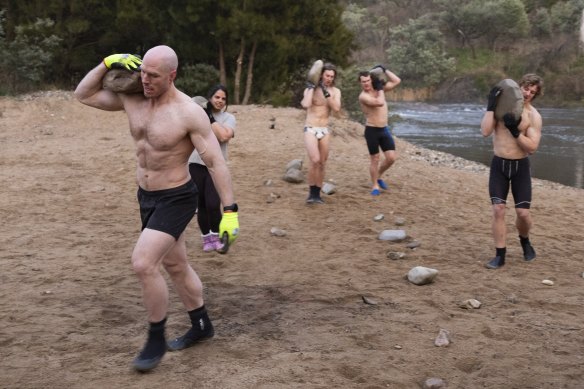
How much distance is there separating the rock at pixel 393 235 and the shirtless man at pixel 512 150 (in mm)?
1122

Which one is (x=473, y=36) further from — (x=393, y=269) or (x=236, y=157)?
(x=393, y=269)

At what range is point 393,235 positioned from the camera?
715 cm

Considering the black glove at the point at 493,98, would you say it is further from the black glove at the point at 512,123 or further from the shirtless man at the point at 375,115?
the shirtless man at the point at 375,115

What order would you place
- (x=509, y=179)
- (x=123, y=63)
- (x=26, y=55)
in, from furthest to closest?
(x=26, y=55), (x=509, y=179), (x=123, y=63)

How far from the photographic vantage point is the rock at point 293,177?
9914 mm

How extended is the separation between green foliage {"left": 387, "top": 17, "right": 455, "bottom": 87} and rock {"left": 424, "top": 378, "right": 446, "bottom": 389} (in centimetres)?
3930

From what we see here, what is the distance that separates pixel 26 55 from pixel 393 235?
1425 cm

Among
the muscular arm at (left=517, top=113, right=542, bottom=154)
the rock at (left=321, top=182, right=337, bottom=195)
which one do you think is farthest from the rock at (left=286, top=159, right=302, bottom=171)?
the muscular arm at (left=517, top=113, right=542, bottom=154)

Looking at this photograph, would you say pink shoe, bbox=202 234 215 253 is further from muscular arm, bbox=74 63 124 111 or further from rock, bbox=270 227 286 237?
muscular arm, bbox=74 63 124 111

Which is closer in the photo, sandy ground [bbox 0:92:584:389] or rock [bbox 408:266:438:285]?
sandy ground [bbox 0:92:584:389]

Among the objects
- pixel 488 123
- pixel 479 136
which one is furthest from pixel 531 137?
pixel 479 136

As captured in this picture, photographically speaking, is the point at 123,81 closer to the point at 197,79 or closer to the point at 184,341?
the point at 184,341

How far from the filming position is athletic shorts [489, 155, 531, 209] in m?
6.09

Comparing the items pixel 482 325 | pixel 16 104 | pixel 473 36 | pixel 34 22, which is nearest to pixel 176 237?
pixel 482 325
